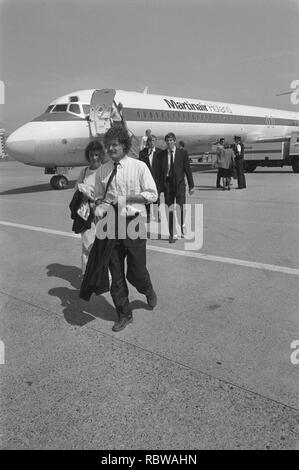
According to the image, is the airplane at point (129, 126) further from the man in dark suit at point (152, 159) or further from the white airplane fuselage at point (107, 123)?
the man in dark suit at point (152, 159)

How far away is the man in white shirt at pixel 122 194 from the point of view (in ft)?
11.2

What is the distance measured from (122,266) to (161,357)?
911mm

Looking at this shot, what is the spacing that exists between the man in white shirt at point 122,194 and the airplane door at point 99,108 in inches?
435

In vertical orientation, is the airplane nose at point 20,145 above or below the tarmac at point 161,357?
above

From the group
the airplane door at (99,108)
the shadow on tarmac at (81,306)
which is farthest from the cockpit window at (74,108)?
the shadow on tarmac at (81,306)

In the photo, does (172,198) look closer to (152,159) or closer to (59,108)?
(152,159)

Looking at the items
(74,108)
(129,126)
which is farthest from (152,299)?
(129,126)

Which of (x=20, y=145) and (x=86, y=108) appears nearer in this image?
(x=20, y=145)

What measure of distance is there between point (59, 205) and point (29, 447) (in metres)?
9.40

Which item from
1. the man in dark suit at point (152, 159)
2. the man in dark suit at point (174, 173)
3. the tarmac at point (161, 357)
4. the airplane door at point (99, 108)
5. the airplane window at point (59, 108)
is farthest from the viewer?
the airplane door at point (99, 108)

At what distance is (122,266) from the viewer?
3631mm

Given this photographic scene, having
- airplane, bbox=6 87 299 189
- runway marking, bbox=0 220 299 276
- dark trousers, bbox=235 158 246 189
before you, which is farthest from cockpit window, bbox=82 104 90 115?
runway marking, bbox=0 220 299 276

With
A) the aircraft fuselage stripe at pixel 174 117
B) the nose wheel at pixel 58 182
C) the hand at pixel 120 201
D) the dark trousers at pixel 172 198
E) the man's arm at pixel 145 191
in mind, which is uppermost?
the aircraft fuselage stripe at pixel 174 117
